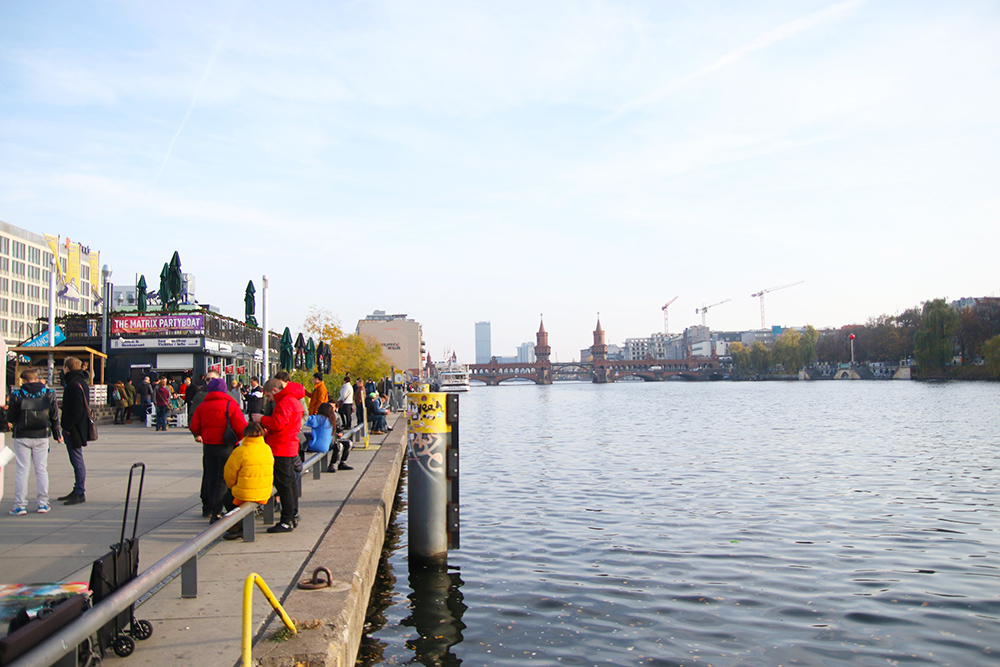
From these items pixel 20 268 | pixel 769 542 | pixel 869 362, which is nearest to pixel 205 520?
pixel 769 542

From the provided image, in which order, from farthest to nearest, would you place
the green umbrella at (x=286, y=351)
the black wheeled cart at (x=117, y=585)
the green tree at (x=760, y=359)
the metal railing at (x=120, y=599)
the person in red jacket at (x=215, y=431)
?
1. the green tree at (x=760, y=359)
2. the green umbrella at (x=286, y=351)
3. the person in red jacket at (x=215, y=431)
4. the black wheeled cart at (x=117, y=585)
5. the metal railing at (x=120, y=599)

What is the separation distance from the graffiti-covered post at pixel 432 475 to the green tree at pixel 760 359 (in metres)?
162

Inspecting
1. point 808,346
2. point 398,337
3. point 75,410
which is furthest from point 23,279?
point 808,346

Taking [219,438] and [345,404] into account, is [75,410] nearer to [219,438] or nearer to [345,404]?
[219,438]

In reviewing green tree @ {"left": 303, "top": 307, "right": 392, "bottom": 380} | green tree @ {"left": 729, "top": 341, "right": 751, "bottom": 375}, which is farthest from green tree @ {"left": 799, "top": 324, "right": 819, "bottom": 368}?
green tree @ {"left": 303, "top": 307, "right": 392, "bottom": 380}

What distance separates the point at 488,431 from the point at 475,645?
3167 centimetres

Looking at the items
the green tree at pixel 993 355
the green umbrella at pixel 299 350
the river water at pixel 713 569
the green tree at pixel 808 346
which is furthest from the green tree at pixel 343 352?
the green tree at pixel 808 346

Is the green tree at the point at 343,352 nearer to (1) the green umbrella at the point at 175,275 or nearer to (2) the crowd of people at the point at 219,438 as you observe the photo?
(1) the green umbrella at the point at 175,275

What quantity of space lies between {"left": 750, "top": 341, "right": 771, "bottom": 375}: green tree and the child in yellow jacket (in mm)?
164457

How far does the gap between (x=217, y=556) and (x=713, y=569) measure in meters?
6.15

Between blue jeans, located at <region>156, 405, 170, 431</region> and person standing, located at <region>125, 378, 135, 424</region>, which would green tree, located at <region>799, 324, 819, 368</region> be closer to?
person standing, located at <region>125, 378, 135, 424</region>

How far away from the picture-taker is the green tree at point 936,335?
97.4 m

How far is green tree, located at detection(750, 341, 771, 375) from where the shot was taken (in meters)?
→ 163

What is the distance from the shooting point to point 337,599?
595 cm
